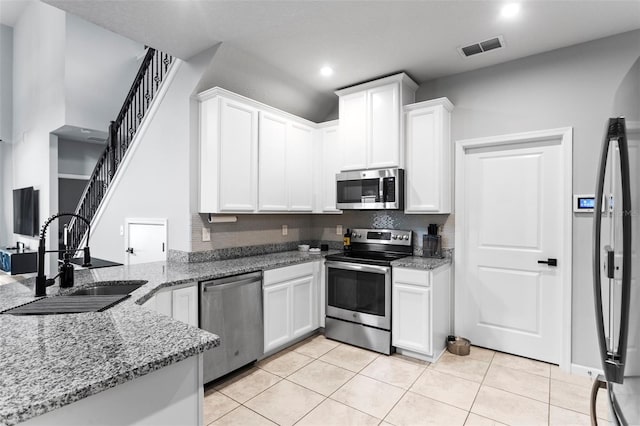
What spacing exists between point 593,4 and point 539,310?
8.21 feet

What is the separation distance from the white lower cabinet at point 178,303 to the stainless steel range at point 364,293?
60.0 inches

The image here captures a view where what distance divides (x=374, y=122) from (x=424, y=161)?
0.68m

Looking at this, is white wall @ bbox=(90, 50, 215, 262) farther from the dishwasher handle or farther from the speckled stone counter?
the speckled stone counter

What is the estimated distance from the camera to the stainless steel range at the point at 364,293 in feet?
10.6

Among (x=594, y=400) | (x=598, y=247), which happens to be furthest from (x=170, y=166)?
(x=594, y=400)

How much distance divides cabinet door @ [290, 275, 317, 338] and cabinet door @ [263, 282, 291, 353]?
0.08 metres

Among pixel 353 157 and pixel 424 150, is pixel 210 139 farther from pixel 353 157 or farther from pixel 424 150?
pixel 424 150

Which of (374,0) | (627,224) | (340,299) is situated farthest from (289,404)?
(374,0)

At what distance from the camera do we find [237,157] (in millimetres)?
3182

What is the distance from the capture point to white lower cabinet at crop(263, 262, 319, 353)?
10.0 feet

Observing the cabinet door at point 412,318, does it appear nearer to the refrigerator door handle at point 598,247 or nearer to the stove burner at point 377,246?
the stove burner at point 377,246

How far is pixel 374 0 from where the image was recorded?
2301mm

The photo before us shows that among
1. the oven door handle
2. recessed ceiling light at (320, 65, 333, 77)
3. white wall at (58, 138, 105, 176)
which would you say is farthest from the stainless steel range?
white wall at (58, 138, 105, 176)

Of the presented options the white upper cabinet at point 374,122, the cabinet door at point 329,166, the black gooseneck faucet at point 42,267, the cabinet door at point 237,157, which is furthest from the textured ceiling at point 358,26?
the black gooseneck faucet at point 42,267
